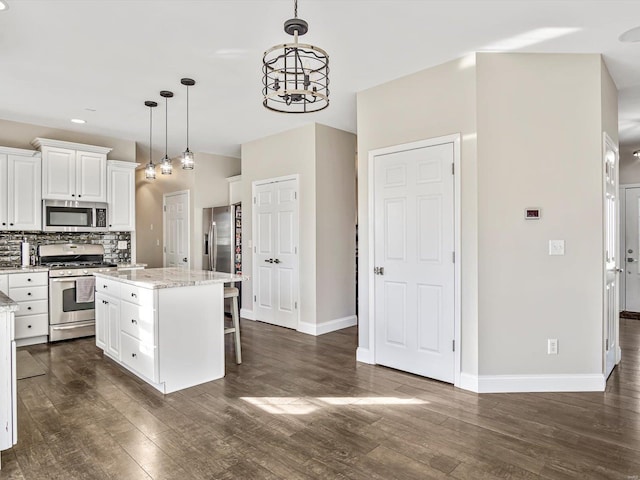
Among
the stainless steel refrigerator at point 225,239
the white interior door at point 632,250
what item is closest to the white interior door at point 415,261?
the stainless steel refrigerator at point 225,239

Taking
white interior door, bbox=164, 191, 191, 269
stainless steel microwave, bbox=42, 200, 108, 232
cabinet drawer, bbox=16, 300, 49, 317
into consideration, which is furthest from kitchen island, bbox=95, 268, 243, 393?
white interior door, bbox=164, 191, 191, 269

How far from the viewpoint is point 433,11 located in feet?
8.63

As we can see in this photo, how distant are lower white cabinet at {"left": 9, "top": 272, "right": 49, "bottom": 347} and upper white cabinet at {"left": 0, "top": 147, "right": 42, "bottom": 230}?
2.35 feet

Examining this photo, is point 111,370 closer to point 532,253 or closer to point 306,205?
point 306,205

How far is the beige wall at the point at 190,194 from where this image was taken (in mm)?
6715

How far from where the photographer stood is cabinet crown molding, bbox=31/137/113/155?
4930 millimetres

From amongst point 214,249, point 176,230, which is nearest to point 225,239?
point 214,249

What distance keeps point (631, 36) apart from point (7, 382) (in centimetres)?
469

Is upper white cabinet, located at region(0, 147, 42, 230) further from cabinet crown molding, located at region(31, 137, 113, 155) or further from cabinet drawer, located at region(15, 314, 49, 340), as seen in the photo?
cabinet drawer, located at region(15, 314, 49, 340)

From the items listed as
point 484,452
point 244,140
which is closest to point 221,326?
point 484,452

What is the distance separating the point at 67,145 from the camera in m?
5.11

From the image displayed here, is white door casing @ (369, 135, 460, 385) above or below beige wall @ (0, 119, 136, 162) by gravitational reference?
below

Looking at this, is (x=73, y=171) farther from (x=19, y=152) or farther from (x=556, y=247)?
(x=556, y=247)

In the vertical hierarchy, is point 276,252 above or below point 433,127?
below
